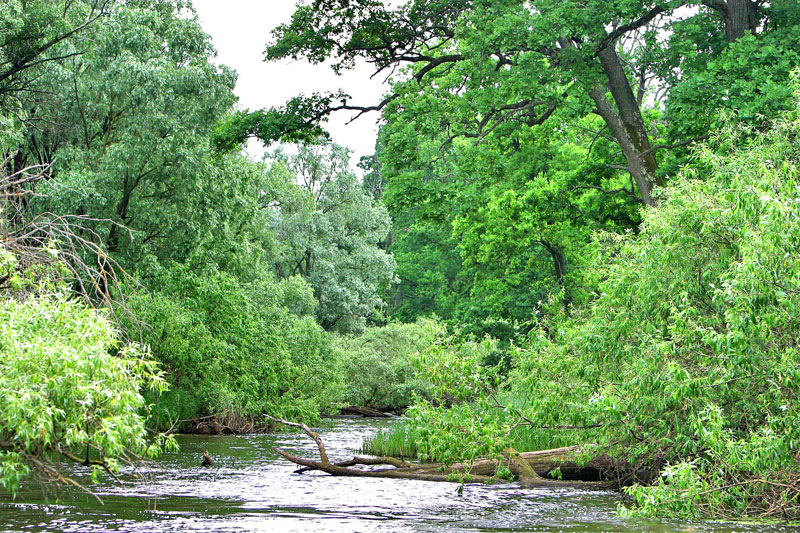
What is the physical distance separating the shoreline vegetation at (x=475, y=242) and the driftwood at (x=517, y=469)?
72 mm

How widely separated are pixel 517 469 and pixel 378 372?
95.5 feet

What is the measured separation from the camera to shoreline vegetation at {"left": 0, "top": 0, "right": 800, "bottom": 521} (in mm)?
9773

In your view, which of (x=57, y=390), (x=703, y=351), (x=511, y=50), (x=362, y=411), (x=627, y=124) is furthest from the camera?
(x=362, y=411)

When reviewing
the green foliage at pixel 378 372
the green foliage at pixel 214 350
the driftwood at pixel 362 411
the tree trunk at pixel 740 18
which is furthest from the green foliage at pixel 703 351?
the driftwood at pixel 362 411

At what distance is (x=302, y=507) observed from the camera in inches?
532

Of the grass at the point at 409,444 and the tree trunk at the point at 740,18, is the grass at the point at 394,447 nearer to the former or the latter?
the grass at the point at 409,444

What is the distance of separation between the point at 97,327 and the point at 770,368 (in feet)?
25.2

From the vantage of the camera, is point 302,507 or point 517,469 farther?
point 517,469

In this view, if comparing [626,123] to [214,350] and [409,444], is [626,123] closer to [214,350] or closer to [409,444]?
[409,444]

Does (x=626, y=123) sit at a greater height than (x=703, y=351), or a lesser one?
greater

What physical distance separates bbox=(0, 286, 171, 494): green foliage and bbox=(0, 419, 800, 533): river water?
231cm

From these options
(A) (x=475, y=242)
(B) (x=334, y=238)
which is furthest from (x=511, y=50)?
(B) (x=334, y=238)

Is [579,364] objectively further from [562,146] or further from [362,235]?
[362,235]

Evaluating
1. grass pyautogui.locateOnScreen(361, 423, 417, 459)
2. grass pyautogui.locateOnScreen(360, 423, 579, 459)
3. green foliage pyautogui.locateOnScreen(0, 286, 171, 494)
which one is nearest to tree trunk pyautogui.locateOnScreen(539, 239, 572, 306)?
grass pyautogui.locateOnScreen(360, 423, 579, 459)
